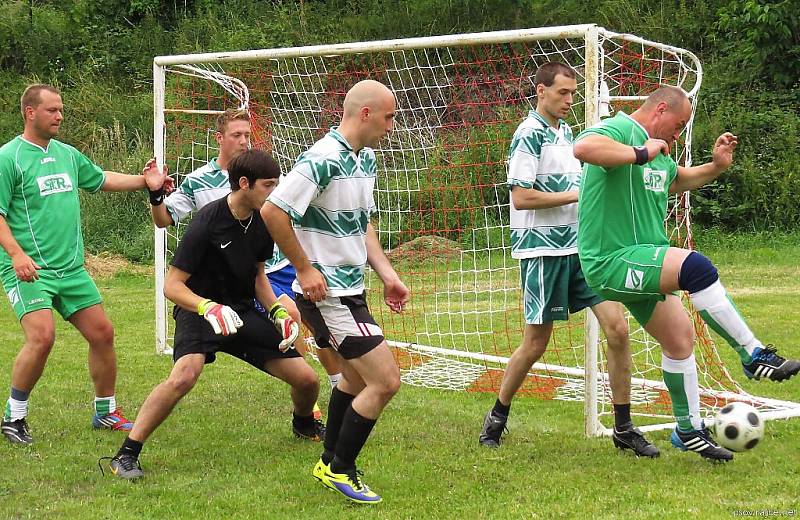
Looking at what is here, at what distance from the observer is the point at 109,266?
15602 mm

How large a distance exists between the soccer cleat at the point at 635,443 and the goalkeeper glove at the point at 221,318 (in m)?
2.15

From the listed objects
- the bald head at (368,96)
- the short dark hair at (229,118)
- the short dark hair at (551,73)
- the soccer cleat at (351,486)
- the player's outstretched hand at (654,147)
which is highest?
the short dark hair at (551,73)

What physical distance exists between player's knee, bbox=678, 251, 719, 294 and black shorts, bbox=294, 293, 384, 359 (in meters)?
1.41

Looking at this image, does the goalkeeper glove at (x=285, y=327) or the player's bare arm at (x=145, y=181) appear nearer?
the goalkeeper glove at (x=285, y=327)

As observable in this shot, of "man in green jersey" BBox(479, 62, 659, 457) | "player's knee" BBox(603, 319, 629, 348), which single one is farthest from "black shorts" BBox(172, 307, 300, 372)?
"player's knee" BBox(603, 319, 629, 348)

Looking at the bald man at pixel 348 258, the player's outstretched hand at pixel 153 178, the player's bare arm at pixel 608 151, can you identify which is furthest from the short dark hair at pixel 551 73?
the player's outstretched hand at pixel 153 178

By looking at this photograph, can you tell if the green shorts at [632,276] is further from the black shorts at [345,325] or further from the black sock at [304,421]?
the black sock at [304,421]

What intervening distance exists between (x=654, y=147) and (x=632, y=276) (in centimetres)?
61

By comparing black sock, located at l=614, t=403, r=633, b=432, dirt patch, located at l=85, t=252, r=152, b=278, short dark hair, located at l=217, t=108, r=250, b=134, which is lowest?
dirt patch, located at l=85, t=252, r=152, b=278

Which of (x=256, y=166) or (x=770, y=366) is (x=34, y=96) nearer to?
(x=256, y=166)

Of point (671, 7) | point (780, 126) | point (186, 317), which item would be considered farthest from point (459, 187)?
point (671, 7)

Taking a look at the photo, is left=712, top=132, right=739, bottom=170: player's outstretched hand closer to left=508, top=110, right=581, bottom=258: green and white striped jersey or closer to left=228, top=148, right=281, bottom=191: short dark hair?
left=508, top=110, right=581, bottom=258: green and white striped jersey

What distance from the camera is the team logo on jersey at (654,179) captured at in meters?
5.04

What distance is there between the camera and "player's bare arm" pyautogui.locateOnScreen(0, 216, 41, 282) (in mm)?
5738
